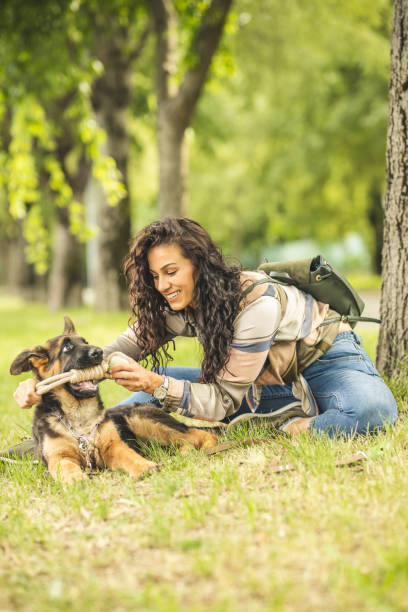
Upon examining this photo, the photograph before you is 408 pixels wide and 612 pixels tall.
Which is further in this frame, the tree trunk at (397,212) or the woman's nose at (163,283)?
the tree trunk at (397,212)

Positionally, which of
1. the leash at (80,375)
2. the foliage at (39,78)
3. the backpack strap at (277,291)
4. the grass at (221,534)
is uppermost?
the foliage at (39,78)

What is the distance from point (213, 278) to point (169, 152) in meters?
6.03

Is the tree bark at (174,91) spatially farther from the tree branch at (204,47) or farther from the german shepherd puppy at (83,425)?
the german shepherd puppy at (83,425)

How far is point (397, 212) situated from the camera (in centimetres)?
431

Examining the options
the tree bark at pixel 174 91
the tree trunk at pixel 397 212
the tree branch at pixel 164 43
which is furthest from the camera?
the tree branch at pixel 164 43

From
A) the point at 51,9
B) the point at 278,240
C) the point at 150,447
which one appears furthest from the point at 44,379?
the point at 278,240

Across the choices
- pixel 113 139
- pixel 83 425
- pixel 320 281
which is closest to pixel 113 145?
pixel 113 139

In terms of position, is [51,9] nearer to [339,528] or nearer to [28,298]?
[339,528]

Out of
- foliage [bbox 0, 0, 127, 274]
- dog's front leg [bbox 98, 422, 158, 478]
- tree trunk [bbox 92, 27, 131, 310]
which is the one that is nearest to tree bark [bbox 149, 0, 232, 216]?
foliage [bbox 0, 0, 127, 274]

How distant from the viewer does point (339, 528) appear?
2371 mm

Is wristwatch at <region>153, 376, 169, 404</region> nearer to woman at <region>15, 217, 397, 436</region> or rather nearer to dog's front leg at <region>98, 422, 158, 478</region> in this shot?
woman at <region>15, 217, 397, 436</region>

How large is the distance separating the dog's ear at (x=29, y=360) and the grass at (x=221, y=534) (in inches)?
24.3

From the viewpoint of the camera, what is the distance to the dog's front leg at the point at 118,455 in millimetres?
3369

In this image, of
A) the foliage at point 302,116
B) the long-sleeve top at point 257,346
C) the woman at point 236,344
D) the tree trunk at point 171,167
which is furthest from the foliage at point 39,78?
the foliage at point 302,116
